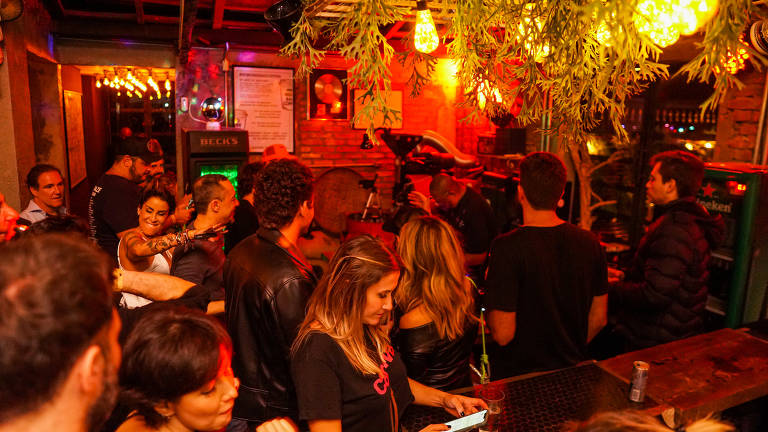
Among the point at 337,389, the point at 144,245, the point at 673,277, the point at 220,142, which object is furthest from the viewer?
the point at 220,142

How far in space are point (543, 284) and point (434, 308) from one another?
597mm

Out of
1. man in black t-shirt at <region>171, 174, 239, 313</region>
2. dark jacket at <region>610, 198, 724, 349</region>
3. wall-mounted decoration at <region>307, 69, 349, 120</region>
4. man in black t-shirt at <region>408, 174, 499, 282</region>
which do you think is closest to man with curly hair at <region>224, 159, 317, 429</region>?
man in black t-shirt at <region>171, 174, 239, 313</region>

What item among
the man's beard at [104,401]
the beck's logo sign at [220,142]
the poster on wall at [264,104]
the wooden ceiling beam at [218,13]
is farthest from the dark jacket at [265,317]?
the poster on wall at [264,104]

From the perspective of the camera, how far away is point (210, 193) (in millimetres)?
3010

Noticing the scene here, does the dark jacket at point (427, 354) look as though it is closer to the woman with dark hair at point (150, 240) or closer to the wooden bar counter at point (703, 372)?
the wooden bar counter at point (703, 372)

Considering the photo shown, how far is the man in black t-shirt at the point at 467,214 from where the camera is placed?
444 cm

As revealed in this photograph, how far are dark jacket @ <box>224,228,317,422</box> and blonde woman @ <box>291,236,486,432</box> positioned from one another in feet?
0.83

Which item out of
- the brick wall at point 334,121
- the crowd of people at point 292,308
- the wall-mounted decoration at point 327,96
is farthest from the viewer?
the wall-mounted decoration at point 327,96

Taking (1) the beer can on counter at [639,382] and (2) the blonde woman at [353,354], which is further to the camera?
(1) the beer can on counter at [639,382]

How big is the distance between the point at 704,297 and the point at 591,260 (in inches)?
44.6

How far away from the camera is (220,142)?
17.1ft

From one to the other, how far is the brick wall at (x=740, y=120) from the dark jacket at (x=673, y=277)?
1688 millimetres

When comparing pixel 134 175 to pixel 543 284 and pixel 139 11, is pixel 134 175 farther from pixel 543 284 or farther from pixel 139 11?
pixel 543 284

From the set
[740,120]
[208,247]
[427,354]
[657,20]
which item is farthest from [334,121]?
[657,20]
